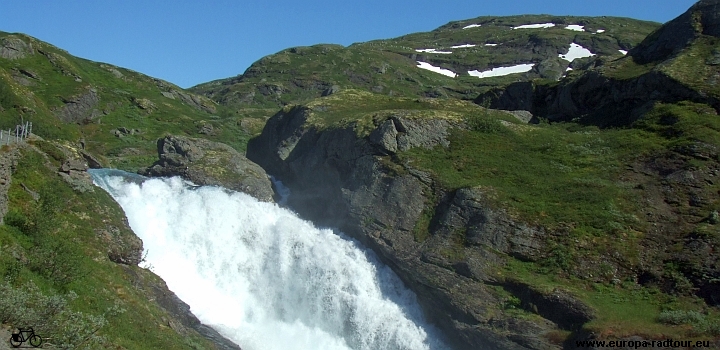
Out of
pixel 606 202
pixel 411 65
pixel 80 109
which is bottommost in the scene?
pixel 80 109

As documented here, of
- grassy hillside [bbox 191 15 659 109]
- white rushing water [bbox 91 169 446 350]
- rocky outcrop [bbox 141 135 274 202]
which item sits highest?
grassy hillside [bbox 191 15 659 109]

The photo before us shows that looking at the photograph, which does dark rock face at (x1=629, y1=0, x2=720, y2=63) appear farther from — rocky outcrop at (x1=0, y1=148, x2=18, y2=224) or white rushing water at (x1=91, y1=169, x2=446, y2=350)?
rocky outcrop at (x1=0, y1=148, x2=18, y2=224)

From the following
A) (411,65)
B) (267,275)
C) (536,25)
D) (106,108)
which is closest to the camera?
(267,275)

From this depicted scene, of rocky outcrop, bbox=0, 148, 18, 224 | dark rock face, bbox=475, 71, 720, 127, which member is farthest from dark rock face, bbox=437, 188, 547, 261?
rocky outcrop, bbox=0, 148, 18, 224

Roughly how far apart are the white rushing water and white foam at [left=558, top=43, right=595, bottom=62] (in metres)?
120

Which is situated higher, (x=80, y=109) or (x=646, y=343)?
(x=80, y=109)

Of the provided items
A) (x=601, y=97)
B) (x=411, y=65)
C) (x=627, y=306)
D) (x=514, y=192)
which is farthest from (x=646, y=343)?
(x=411, y=65)

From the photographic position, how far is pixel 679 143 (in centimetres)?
3394

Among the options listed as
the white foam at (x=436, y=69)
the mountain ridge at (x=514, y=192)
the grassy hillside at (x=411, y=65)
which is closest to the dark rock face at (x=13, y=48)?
the mountain ridge at (x=514, y=192)

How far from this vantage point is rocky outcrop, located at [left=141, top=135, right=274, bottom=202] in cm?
4328

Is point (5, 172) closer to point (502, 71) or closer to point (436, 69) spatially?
point (436, 69)

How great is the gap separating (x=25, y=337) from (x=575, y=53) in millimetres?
147296

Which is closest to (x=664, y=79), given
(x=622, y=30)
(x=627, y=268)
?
(x=627, y=268)

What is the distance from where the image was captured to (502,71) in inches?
5541
